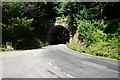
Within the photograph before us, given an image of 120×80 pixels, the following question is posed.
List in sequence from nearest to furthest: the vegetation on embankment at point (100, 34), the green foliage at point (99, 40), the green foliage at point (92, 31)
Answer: the green foliage at point (99, 40), the vegetation on embankment at point (100, 34), the green foliage at point (92, 31)

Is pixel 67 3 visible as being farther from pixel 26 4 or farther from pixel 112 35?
pixel 112 35

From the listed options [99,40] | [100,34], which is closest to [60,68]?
[99,40]

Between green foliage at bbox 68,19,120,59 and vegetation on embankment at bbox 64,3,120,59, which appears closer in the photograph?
green foliage at bbox 68,19,120,59

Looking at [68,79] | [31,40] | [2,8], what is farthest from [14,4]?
[68,79]

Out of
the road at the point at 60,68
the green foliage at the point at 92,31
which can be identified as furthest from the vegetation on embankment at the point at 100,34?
the road at the point at 60,68

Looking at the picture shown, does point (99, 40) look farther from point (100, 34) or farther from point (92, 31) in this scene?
point (92, 31)

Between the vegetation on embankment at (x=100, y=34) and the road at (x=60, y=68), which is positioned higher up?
the vegetation on embankment at (x=100, y=34)

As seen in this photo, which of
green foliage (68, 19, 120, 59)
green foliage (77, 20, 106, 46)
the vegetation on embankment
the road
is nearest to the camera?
the road

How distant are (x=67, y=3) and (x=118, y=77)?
21.0 meters

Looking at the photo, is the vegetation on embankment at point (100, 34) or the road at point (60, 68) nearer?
the road at point (60, 68)

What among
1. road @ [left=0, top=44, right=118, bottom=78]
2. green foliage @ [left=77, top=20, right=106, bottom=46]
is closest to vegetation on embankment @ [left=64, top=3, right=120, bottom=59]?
green foliage @ [left=77, top=20, right=106, bottom=46]

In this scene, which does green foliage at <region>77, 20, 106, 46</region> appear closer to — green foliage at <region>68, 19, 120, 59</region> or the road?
green foliage at <region>68, 19, 120, 59</region>

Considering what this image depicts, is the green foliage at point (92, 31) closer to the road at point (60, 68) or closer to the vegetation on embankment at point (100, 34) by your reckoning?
the vegetation on embankment at point (100, 34)

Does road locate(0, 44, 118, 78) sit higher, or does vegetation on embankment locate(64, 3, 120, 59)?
vegetation on embankment locate(64, 3, 120, 59)
